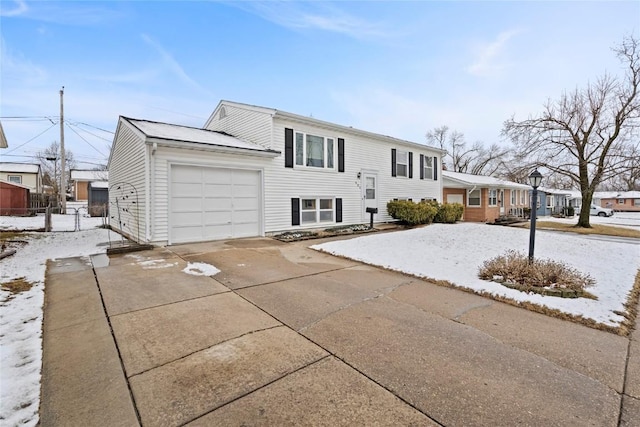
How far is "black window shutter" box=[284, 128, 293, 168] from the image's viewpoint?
11617 millimetres

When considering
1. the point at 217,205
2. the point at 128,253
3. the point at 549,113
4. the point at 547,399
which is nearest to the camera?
the point at 547,399

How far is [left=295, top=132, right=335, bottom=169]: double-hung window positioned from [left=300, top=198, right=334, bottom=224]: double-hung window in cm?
154

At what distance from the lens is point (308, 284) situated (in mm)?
5465

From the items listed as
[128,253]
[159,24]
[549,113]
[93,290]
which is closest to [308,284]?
[93,290]

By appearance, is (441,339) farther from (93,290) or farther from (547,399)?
(93,290)

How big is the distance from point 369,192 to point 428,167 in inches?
231

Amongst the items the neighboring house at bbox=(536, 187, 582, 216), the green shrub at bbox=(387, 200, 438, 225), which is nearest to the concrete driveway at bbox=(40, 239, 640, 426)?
the green shrub at bbox=(387, 200, 438, 225)

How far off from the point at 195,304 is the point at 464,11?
11.9 meters

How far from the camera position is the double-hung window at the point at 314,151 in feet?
40.0

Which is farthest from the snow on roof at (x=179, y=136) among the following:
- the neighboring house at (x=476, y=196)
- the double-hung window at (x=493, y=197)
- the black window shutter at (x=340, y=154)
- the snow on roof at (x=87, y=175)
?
the snow on roof at (x=87, y=175)

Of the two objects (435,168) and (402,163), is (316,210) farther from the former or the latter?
(435,168)

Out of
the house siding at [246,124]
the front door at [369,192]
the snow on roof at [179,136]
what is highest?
the house siding at [246,124]

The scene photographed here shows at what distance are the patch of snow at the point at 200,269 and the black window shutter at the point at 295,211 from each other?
548 cm

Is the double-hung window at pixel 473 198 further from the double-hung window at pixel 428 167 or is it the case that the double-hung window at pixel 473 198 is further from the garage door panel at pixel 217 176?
the garage door panel at pixel 217 176
